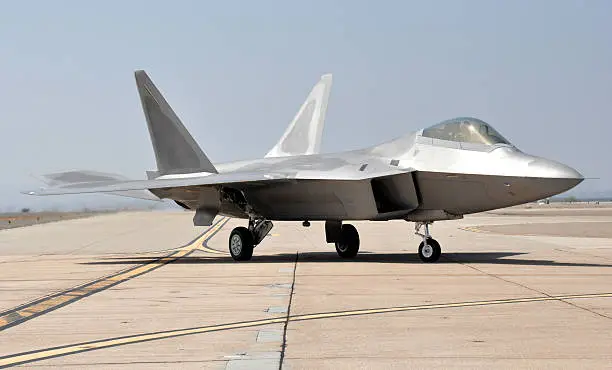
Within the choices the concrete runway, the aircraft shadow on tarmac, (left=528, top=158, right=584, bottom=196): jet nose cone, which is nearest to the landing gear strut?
the aircraft shadow on tarmac

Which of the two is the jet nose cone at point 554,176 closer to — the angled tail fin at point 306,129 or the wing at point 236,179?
the wing at point 236,179

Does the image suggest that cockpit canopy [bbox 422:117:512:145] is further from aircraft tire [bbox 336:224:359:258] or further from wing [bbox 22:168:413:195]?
aircraft tire [bbox 336:224:359:258]

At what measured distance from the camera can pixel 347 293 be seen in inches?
436

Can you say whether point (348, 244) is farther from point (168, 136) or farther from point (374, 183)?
point (168, 136)

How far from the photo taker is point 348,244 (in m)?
18.9

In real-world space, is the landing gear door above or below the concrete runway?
above

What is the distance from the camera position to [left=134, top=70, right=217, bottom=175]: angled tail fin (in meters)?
19.5

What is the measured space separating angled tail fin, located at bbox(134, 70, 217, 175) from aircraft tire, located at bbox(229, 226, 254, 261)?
1.96 m

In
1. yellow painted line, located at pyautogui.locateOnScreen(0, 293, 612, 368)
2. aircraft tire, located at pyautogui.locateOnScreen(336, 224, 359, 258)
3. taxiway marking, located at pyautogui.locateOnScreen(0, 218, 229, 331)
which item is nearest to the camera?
yellow painted line, located at pyautogui.locateOnScreen(0, 293, 612, 368)

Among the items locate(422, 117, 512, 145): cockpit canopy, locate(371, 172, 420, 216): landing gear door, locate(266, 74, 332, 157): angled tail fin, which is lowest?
locate(371, 172, 420, 216): landing gear door

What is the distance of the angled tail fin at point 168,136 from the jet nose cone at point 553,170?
744 cm

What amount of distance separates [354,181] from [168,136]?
5.25m

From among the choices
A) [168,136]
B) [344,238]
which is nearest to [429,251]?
[344,238]

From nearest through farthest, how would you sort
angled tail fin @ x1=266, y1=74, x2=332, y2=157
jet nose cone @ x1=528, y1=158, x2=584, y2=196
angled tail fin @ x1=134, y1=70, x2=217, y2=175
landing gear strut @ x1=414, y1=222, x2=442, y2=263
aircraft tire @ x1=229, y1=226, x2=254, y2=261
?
jet nose cone @ x1=528, y1=158, x2=584, y2=196
landing gear strut @ x1=414, y1=222, x2=442, y2=263
aircraft tire @ x1=229, y1=226, x2=254, y2=261
angled tail fin @ x1=134, y1=70, x2=217, y2=175
angled tail fin @ x1=266, y1=74, x2=332, y2=157
